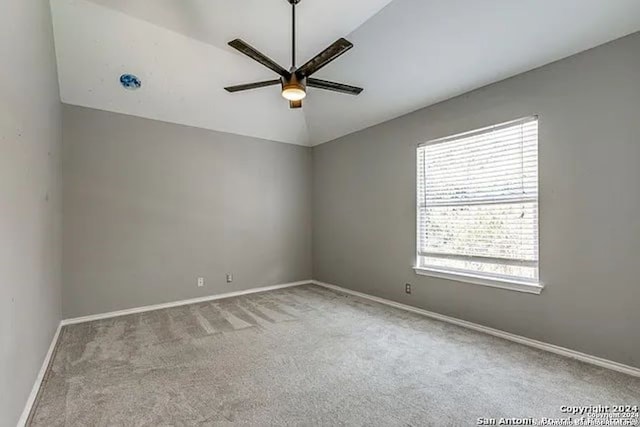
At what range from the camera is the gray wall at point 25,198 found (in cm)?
155

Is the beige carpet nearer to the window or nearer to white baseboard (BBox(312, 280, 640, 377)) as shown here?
white baseboard (BBox(312, 280, 640, 377))

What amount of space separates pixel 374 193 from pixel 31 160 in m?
3.73

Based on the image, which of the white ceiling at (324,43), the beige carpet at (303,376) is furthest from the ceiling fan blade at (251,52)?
the beige carpet at (303,376)

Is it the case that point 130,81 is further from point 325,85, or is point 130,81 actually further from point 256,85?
point 325,85

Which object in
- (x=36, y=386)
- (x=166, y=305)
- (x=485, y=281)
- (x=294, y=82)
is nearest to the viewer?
(x=36, y=386)

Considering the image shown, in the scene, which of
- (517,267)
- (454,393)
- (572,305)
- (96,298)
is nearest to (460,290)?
(517,267)

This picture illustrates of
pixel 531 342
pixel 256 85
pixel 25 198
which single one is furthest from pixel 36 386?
pixel 531 342

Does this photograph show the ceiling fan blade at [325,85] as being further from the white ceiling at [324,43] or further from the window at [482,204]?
the window at [482,204]

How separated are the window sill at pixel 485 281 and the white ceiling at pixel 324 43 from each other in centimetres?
206

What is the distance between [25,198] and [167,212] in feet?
7.41

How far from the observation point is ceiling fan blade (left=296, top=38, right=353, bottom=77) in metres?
2.18

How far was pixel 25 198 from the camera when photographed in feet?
6.39

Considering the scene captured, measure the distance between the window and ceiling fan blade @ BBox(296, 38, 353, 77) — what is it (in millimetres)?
1905

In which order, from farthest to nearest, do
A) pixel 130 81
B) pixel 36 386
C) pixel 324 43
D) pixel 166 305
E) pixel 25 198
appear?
pixel 166 305 → pixel 130 81 → pixel 324 43 → pixel 36 386 → pixel 25 198
